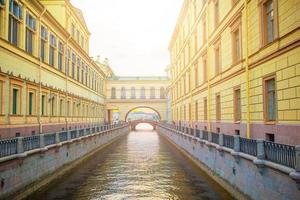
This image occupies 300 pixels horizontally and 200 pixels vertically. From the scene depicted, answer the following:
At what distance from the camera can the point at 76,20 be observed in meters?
37.7

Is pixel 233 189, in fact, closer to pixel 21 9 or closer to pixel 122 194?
pixel 122 194

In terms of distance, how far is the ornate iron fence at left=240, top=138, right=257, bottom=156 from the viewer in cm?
1112

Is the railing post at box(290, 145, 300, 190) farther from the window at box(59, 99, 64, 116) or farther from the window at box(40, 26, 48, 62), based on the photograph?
the window at box(59, 99, 64, 116)

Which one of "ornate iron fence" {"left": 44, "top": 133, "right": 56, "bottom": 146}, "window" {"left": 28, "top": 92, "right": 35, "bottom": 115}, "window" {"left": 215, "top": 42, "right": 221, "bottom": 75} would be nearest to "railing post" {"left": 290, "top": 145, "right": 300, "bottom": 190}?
"ornate iron fence" {"left": 44, "top": 133, "right": 56, "bottom": 146}

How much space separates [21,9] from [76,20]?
18.5m

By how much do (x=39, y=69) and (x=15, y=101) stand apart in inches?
175

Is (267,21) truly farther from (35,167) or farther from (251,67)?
(35,167)

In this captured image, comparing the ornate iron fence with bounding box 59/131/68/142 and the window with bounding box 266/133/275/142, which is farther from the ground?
the window with bounding box 266/133/275/142

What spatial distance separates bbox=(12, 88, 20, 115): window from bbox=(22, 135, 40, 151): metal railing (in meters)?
4.17

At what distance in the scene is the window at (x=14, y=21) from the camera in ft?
59.4

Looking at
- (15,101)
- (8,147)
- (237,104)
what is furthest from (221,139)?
(15,101)

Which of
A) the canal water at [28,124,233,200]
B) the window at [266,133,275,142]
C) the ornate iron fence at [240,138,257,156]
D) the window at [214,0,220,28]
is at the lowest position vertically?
the canal water at [28,124,233,200]

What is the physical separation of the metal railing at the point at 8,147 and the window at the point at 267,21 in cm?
1119

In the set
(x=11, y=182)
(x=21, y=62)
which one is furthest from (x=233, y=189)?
(x=21, y=62)
